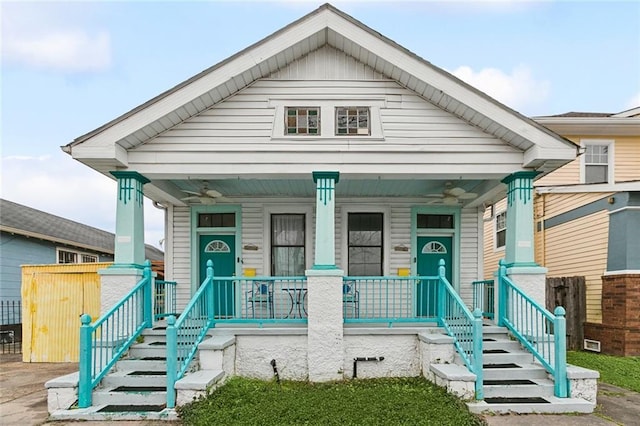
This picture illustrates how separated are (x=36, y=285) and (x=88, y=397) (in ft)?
17.8

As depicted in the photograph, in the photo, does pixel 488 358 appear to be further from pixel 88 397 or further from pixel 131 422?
pixel 88 397

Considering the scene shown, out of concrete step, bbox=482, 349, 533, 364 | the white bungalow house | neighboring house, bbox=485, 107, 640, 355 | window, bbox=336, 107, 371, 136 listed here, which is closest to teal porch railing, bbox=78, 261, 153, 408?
the white bungalow house

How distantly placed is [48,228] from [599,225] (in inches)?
671

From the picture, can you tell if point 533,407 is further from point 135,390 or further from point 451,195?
point 135,390

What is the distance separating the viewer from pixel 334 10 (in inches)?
265

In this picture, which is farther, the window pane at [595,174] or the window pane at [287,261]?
the window pane at [595,174]

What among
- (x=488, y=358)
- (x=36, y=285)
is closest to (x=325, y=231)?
(x=488, y=358)

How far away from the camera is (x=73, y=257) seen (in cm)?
1700

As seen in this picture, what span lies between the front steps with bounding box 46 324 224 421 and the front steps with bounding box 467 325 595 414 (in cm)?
348

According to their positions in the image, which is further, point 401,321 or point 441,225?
point 441,225

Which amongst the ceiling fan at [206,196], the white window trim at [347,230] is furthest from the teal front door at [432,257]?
the ceiling fan at [206,196]

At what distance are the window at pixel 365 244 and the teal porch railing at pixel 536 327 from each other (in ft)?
9.28

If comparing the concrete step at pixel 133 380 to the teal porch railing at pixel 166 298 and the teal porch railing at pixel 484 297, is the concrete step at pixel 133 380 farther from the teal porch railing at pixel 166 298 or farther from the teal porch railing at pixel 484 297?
the teal porch railing at pixel 484 297

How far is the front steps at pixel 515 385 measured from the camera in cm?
545
